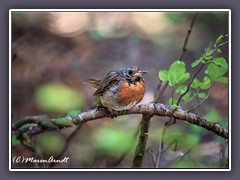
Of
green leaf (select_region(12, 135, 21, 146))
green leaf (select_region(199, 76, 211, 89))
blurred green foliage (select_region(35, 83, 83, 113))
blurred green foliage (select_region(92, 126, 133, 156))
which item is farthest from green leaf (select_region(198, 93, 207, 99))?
green leaf (select_region(12, 135, 21, 146))

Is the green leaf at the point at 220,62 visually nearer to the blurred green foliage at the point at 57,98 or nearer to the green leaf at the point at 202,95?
the green leaf at the point at 202,95

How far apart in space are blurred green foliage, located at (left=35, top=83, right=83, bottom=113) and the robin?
155mm

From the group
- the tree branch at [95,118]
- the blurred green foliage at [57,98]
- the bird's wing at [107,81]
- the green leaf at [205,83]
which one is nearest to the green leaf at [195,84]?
the green leaf at [205,83]

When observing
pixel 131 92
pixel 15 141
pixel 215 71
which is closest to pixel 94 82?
pixel 131 92

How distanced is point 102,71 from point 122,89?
0.28 metres

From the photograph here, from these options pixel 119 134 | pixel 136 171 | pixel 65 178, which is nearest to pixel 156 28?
pixel 119 134

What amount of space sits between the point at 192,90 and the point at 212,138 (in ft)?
0.87

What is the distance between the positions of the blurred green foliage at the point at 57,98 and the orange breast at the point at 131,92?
10.6 inches

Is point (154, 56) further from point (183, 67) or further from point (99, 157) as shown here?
point (99, 157)

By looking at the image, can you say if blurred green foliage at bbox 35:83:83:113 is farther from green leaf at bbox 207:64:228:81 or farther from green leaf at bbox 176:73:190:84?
green leaf at bbox 207:64:228:81

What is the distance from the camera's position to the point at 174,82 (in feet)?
7.20

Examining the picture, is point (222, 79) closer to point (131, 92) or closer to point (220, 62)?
point (220, 62)

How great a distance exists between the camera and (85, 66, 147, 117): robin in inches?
86.4

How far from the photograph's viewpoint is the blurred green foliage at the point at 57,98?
233cm
